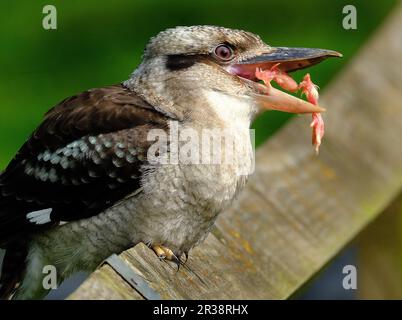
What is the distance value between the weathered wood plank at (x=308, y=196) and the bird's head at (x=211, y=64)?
0.60ft

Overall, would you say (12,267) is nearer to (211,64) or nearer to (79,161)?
(79,161)

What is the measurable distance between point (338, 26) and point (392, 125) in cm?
178

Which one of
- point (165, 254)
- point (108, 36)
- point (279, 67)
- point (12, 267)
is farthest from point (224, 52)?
point (108, 36)

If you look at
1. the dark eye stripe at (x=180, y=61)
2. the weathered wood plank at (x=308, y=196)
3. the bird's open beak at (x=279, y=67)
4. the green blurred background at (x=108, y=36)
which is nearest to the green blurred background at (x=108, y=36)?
the green blurred background at (x=108, y=36)

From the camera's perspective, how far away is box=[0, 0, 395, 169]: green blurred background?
4.60 m

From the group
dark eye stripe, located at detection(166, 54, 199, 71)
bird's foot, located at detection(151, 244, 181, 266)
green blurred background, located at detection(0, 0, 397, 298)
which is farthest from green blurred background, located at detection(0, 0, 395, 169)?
bird's foot, located at detection(151, 244, 181, 266)

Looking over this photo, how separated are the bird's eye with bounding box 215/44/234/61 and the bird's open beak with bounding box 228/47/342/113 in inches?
1.2

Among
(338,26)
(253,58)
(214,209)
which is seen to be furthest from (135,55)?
(214,209)

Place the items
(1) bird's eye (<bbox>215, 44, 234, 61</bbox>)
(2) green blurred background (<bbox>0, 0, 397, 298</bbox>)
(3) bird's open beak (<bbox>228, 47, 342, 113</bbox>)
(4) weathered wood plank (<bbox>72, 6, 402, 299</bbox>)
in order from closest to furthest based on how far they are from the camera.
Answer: (4) weathered wood plank (<bbox>72, 6, 402, 299</bbox>) → (3) bird's open beak (<bbox>228, 47, 342, 113</bbox>) → (1) bird's eye (<bbox>215, 44, 234, 61</bbox>) → (2) green blurred background (<bbox>0, 0, 397, 298</bbox>)

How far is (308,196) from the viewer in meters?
2.91

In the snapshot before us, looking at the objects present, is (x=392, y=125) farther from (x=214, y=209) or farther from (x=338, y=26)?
(x=338, y=26)

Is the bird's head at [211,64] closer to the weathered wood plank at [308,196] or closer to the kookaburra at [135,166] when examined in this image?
the kookaburra at [135,166]

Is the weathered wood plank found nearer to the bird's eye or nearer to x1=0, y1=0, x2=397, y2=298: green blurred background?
the bird's eye

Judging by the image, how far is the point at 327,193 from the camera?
2947mm
